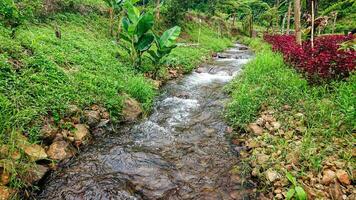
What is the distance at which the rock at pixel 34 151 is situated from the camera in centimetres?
436

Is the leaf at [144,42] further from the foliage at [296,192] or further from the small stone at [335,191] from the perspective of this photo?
the small stone at [335,191]

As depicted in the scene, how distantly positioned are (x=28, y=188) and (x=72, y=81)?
3.15m

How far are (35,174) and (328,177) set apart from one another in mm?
4435

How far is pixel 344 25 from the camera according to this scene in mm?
25594

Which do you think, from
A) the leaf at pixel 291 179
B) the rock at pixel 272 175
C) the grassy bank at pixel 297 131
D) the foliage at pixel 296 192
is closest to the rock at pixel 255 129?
the grassy bank at pixel 297 131

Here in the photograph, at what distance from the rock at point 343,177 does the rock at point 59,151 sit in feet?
14.7

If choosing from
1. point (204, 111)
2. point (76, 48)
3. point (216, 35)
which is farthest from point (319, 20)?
point (216, 35)

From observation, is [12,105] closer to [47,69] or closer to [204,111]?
[47,69]

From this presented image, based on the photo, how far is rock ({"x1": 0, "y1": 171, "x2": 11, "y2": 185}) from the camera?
3.78 meters

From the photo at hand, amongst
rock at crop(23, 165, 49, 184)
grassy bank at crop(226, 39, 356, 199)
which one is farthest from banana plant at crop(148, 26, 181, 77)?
rock at crop(23, 165, 49, 184)

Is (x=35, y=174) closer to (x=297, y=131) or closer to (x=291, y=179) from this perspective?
(x=291, y=179)

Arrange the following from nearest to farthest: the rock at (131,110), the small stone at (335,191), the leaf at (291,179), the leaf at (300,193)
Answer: the leaf at (300,193) → the small stone at (335,191) → the leaf at (291,179) → the rock at (131,110)

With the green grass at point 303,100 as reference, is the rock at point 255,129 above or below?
below

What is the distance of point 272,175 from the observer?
4.36 m
